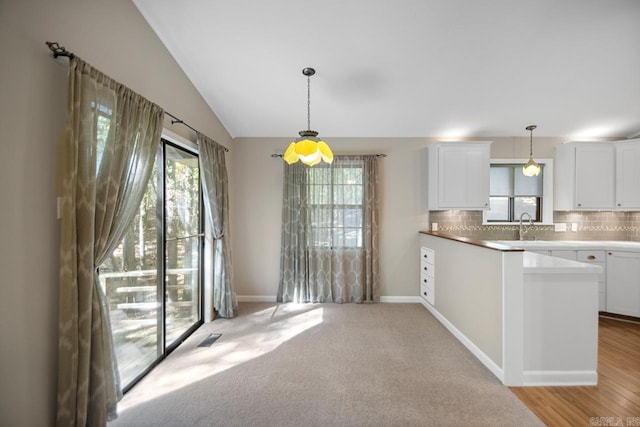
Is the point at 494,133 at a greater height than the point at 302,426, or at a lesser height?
greater

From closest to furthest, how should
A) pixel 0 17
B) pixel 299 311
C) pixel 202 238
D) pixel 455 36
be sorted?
pixel 0 17
pixel 455 36
pixel 202 238
pixel 299 311

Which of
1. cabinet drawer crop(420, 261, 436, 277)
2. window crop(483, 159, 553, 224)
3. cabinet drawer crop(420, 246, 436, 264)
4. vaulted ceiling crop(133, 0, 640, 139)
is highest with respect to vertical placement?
vaulted ceiling crop(133, 0, 640, 139)

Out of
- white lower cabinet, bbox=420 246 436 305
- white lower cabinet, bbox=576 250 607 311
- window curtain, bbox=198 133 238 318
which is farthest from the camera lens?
white lower cabinet, bbox=420 246 436 305

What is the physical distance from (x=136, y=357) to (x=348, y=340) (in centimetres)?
200

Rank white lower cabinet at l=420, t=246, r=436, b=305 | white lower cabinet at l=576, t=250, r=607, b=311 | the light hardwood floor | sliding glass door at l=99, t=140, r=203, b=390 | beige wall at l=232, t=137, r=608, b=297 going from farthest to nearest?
beige wall at l=232, t=137, r=608, b=297
white lower cabinet at l=420, t=246, r=436, b=305
white lower cabinet at l=576, t=250, r=607, b=311
sliding glass door at l=99, t=140, r=203, b=390
the light hardwood floor

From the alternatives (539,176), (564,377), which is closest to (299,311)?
(564,377)

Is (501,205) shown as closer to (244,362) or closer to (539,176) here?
(539,176)

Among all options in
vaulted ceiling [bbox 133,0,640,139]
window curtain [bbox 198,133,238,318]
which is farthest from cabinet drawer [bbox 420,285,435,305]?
window curtain [bbox 198,133,238,318]

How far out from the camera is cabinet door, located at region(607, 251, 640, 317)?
10.7 ft

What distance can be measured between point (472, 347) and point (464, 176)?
7.58 feet

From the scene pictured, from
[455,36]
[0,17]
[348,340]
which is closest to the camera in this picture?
[0,17]

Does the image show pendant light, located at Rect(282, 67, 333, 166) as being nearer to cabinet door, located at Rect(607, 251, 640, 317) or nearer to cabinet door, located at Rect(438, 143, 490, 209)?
cabinet door, located at Rect(438, 143, 490, 209)

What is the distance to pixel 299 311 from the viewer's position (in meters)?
3.63

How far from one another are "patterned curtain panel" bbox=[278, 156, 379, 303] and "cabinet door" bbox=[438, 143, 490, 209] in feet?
3.21
